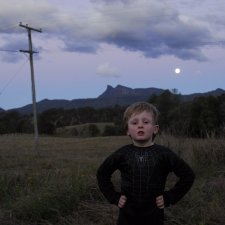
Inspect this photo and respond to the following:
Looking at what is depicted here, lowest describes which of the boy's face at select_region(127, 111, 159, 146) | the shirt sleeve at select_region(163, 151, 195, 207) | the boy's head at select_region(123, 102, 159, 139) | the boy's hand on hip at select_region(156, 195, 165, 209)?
the boy's hand on hip at select_region(156, 195, 165, 209)

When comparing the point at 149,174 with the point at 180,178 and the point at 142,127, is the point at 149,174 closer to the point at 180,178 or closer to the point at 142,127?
the point at 180,178

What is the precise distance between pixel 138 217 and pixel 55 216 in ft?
8.95

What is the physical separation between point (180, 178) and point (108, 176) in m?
0.56

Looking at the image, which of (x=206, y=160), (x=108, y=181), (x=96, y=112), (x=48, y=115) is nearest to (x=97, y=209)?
(x=108, y=181)

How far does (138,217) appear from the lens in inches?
152

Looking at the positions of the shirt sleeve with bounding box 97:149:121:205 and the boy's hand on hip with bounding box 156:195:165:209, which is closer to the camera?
the boy's hand on hip with bounding box 156:195:165:209

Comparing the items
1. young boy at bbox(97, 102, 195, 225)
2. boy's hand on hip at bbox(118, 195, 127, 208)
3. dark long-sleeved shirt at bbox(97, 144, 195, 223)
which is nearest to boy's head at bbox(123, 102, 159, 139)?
young boy at bbox(97, 102, 195, 225)

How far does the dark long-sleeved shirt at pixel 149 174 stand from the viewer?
3875mm

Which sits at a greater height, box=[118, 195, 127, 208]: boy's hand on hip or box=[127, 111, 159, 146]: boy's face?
box=[127, 111, 159, 146]: boy's face

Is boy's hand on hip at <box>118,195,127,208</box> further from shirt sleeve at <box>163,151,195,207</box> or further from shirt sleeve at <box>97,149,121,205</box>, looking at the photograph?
shirt sleeve at <box>163,151,195,207</box>

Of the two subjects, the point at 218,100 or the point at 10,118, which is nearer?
the point at 218,100

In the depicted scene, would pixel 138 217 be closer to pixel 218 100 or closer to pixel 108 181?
pixel 108 181

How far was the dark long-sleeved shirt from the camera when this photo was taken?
3875mm

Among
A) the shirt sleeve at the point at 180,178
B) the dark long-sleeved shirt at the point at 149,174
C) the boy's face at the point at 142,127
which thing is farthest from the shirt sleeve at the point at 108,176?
the shirt sleeve at the point at 180,178
